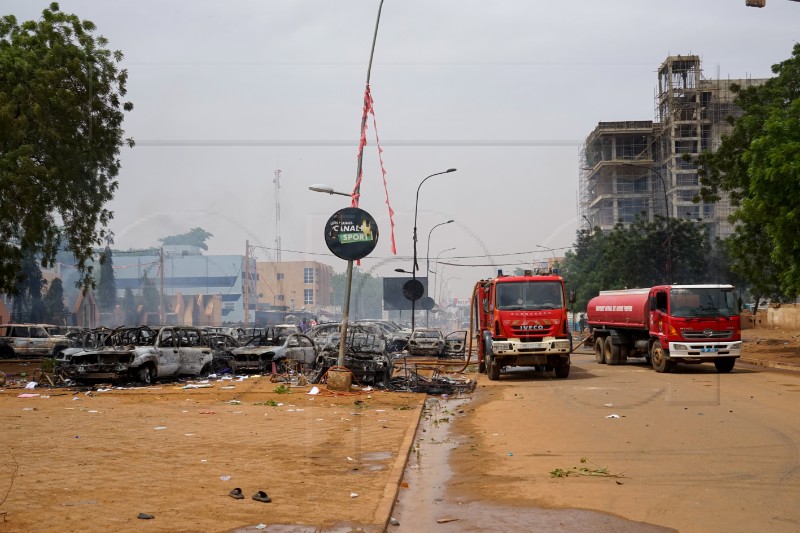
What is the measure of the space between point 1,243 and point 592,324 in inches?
869

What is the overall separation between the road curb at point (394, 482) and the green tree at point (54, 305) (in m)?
62.2

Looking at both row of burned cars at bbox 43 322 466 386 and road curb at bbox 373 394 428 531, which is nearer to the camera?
road curb at bbox 373 394 428 531

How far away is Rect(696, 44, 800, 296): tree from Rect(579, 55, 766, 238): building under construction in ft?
208

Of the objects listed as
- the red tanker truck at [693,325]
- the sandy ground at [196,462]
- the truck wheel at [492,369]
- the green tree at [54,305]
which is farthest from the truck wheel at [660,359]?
the green tree at [54,305]

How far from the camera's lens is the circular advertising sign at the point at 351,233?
20.3 metres

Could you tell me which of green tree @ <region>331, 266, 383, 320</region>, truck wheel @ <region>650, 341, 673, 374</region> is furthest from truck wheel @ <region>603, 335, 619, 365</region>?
green tree @ <region>331, 266, 383, 320</region>

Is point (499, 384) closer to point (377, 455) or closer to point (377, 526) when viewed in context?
point (377, 455)

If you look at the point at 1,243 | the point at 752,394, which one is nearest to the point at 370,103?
the point at 752,394

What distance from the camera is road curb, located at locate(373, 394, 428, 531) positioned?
723 cm

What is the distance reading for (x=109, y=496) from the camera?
7.93 metres

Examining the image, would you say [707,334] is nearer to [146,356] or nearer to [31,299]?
[146,356]

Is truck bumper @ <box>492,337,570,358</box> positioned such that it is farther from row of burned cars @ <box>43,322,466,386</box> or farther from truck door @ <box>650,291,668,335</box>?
truck door @ <box>650,291,668,335</box>

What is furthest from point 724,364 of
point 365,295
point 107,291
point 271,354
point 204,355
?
point 365,295

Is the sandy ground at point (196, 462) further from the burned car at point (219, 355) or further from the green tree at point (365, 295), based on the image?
the green tree at point (365, 295)
